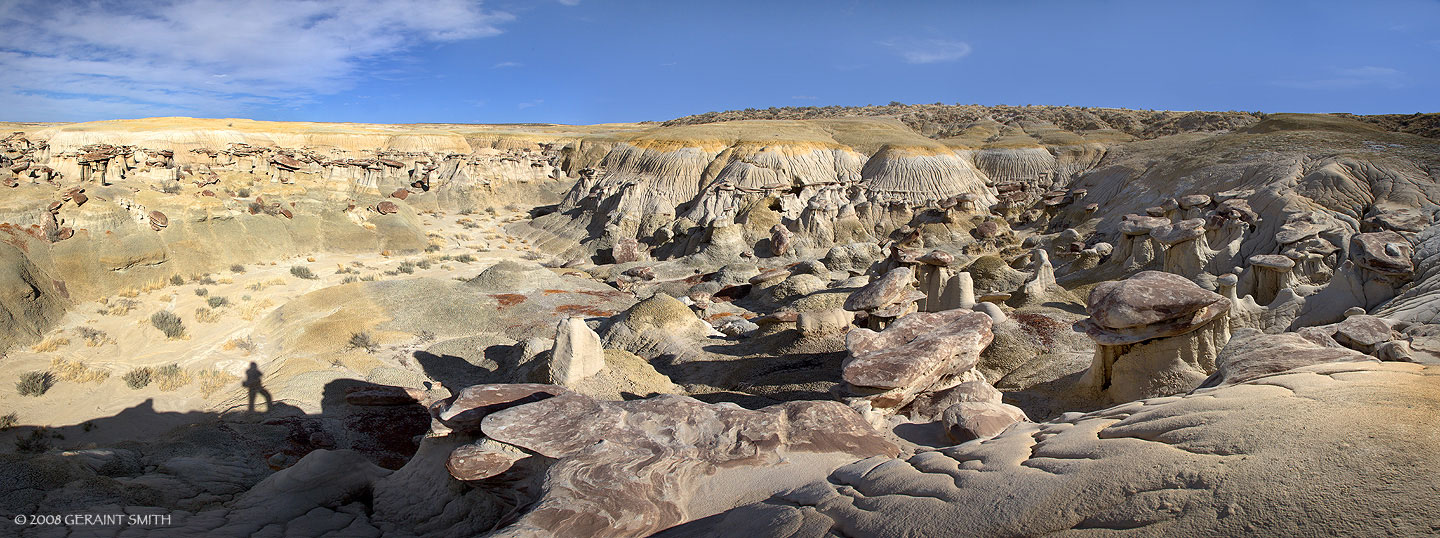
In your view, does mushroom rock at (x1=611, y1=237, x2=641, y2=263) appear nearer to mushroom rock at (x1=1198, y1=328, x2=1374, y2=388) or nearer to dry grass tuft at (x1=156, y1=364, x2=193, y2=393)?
dry grass tuft at (x1=156, y1=364, x2=193, y2=393)

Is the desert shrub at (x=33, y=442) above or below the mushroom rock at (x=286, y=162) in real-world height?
below

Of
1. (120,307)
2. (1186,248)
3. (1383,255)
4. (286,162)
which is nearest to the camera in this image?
(1383,255)

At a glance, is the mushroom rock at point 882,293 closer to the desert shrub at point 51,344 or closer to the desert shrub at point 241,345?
the desert shrub at point 241,345

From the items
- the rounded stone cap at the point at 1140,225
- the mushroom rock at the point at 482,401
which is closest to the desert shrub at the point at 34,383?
the mushroom rock at the point at 482,401

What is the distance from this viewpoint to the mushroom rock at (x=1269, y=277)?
1203 cm

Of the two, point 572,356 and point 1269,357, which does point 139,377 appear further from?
point 1269,357

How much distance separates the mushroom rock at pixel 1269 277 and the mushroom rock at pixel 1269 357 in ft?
23.5

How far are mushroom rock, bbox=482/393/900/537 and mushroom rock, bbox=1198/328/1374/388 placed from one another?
9.90ft

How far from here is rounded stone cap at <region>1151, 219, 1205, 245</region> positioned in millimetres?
14953

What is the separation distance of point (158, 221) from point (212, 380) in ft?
37.5

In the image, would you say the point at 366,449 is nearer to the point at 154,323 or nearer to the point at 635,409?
the point at 635,409

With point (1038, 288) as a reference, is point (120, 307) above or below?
below

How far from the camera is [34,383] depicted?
36.8 ft
